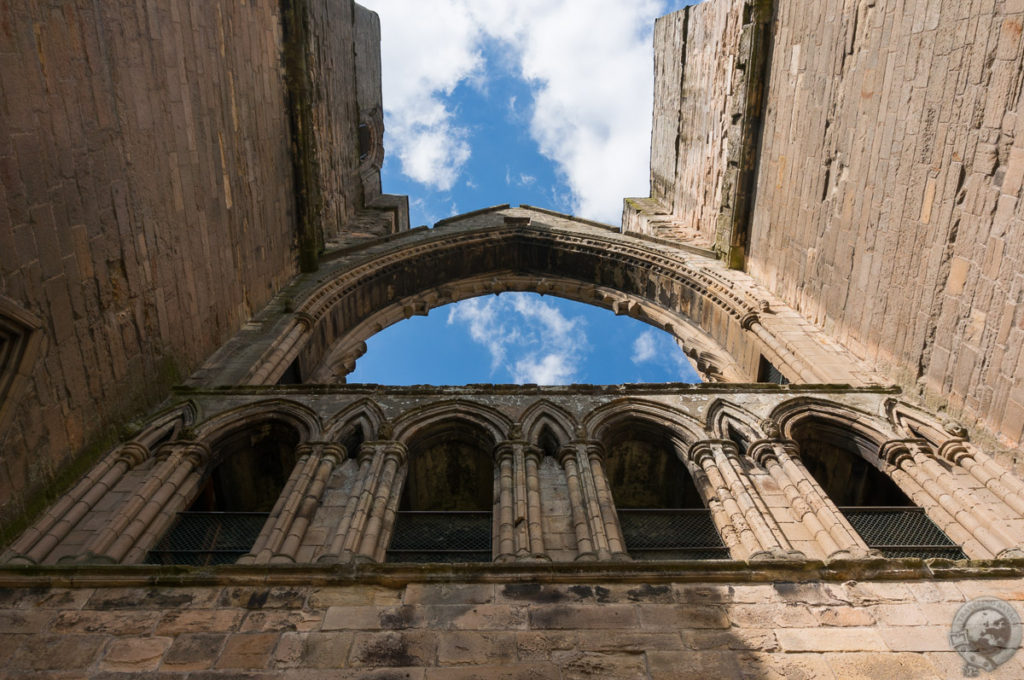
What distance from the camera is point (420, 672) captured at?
524cm

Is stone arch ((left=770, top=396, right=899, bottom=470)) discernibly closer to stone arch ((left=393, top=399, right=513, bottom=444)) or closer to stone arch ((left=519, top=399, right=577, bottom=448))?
stone arch ((left=519, top=399, right=577, bottom=448))

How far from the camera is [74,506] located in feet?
23.8

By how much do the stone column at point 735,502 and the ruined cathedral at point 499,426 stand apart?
4 centimetres

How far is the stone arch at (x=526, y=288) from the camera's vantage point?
42.6 feet

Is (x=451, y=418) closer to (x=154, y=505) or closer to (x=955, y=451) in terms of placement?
(x=154, y=505)

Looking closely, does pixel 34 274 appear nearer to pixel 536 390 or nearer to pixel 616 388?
pixel 536 390

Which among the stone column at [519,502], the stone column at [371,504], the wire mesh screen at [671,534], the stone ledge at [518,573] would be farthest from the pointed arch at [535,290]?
the stone ledge at [518,573]

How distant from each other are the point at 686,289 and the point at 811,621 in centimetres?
1000

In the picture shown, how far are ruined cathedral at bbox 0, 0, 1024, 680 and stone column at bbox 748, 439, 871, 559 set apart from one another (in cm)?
4

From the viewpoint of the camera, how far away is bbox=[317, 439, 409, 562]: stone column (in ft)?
22.5

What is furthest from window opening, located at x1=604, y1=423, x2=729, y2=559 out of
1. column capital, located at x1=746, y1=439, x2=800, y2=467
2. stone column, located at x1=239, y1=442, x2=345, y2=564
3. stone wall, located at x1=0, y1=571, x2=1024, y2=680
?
stone column, located at x1=239, y1=442, x2=345, y2=564

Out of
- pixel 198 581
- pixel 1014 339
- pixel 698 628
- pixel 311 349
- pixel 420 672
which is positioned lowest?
pixel 420 672

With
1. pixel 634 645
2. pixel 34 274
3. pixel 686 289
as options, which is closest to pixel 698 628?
pixel 634 645

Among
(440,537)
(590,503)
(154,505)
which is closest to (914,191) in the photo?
(590,503)
